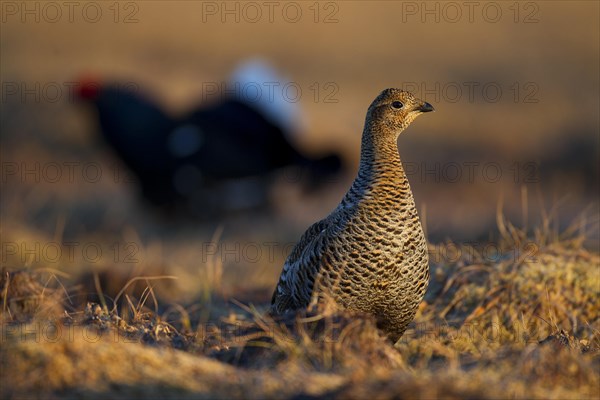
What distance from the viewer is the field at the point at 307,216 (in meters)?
3.51

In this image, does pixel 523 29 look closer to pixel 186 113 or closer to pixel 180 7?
pixel 180 7

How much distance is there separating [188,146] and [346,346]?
8.70 meters

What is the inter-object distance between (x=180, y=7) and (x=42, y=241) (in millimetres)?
12264

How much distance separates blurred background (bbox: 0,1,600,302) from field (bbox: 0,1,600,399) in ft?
0.19

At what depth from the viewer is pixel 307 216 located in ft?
40.1

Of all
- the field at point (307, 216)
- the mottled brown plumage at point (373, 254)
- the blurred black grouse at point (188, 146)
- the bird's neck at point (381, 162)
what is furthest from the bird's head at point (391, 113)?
the blurred black grouse at point (188, 146)

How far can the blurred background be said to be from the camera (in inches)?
419

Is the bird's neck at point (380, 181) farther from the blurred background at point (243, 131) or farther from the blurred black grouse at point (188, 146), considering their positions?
the blurred black grouse at point (188, 146)

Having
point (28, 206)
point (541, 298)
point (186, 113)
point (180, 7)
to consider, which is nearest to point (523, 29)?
point (180, 7)

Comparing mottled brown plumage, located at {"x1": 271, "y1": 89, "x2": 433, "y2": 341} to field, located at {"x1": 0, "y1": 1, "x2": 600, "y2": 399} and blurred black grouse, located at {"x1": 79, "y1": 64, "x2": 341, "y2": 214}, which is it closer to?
field, located at {"x1": 0, "y1": 1, "x2": 600, "y2": 399}

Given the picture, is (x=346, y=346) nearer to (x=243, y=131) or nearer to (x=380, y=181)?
(x=380, y=181)

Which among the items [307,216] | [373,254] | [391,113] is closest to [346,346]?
[373,254]

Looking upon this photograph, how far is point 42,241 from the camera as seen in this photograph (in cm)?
888

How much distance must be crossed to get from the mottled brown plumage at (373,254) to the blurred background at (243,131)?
2.20 m
